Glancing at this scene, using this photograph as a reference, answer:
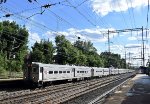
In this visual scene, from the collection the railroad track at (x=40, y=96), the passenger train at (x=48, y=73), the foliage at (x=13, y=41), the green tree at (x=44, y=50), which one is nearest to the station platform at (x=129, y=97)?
the railroad track at (x=40, y=96)

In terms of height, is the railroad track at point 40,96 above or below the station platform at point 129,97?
above

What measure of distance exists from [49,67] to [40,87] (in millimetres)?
2931

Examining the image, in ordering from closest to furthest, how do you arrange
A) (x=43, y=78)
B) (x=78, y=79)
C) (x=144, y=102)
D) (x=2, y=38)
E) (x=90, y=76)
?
(x=144, y=102)
(x=43, y=78)
(x=78, y=79)
(x=90, y=76)
(x=2, y=38)

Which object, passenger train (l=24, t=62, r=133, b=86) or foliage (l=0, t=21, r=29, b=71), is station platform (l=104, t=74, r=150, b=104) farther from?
foliage (l=0, t=21, r=29, b=71)

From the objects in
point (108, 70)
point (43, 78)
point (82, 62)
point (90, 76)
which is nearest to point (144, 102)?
point (43, 78)

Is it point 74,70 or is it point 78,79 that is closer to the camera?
point 74,70

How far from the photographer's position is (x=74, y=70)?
5134 cm

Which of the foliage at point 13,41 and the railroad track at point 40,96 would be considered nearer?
the railroad track at point 40,96

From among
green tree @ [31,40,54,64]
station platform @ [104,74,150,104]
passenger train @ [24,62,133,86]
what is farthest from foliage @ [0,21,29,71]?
station platform @ [104,74,150,104]

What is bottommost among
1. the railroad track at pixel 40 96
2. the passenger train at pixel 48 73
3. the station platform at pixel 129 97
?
the station platform at pixel 129 97

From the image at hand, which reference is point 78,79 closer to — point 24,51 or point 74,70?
point 74,70

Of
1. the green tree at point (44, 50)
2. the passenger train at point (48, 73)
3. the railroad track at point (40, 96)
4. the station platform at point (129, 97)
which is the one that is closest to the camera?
the railroad track at point (40, 96)

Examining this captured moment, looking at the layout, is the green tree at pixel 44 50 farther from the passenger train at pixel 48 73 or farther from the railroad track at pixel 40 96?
the railroad track at pixel 40 96

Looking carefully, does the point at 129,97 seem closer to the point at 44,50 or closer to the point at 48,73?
the point at 48,73
